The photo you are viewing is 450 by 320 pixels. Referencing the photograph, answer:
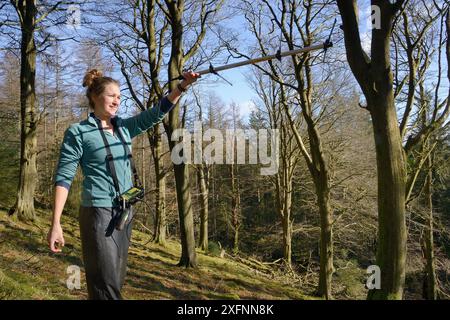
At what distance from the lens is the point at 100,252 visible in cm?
222

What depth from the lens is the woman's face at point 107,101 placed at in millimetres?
2430

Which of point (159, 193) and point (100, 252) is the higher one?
point (100, 252)

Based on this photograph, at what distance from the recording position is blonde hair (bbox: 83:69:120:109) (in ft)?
7.98

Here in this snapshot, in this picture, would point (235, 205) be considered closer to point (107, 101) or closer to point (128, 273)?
point (128, 273)

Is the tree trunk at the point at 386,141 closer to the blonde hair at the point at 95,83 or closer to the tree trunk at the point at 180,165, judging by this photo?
the blonde hair at the point at 95,83

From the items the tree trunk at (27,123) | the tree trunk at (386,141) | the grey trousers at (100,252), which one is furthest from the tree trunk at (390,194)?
the tree trunk at (27,123)

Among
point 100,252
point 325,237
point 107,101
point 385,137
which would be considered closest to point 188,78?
point 107,101

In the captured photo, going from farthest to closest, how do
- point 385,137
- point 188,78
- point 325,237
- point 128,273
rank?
point 325,237
point 128,273
point 385,137
point 188,78

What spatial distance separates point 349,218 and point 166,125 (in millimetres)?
10328

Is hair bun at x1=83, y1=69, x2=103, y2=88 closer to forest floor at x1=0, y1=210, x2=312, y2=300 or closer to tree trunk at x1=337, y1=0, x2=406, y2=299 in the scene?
forest floor at x1=0, y1=210, x2=312, y2=300

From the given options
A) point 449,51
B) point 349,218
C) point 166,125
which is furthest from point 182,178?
point 349,218

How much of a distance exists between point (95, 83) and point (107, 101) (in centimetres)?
14

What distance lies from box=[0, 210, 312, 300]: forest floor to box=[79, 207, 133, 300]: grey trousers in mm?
2612

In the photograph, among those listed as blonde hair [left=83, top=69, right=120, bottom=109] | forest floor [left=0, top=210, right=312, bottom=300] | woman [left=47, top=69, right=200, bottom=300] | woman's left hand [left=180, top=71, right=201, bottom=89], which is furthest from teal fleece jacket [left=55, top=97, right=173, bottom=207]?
forest floor [left=0, top=210, right=312, bottom=300]
